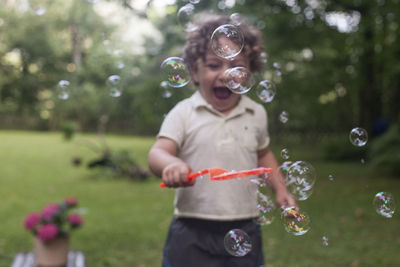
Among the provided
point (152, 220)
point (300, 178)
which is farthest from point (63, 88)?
point (152, 220)

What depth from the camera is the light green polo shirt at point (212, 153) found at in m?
1.81

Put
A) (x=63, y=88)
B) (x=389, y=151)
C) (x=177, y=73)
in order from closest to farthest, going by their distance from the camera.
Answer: (x=177, y=73) → (x=63, y=88) → (x=389, y=151)

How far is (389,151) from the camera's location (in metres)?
7.30

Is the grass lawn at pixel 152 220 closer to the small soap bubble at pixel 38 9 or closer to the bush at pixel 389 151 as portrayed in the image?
the bush at pixel 389 151

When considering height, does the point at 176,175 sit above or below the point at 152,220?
above

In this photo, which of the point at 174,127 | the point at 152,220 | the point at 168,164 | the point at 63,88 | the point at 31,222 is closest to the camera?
the point at 168,164

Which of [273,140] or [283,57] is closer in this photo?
[283,57]

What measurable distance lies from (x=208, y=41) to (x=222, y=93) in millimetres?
228

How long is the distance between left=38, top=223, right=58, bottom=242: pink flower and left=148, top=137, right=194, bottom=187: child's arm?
2.23 meters

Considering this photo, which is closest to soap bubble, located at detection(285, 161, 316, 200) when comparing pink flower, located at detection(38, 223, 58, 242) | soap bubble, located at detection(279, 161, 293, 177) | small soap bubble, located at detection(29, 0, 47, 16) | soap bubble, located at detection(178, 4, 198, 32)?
soap bubble, located at detection(279, 161, 293, 177)

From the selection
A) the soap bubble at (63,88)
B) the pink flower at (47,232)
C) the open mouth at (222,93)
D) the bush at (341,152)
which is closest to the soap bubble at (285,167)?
the open mouth at (222,93)

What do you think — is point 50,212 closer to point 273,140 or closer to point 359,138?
point 359,138

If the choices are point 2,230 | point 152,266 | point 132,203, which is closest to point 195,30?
point 152,266

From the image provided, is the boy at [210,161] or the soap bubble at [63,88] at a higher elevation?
the soap bubble at [63,88]
